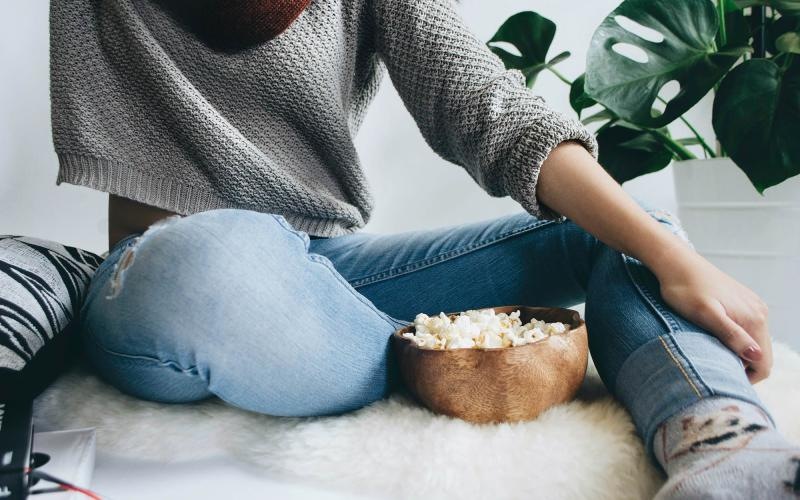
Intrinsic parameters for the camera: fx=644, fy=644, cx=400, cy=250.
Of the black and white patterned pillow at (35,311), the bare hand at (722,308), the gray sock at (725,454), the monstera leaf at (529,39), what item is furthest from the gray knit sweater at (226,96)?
the monstera leaf at (529,39)

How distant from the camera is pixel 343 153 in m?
0.89

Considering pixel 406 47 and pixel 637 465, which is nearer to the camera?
pixel 637 465

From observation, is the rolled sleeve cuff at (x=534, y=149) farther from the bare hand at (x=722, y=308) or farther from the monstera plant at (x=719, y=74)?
the monstera plant at (x=719, y=74)

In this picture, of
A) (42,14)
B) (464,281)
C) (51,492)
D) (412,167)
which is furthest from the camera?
(412,167)

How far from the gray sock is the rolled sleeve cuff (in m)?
0.30

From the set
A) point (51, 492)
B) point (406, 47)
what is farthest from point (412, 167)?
point (51, 492)

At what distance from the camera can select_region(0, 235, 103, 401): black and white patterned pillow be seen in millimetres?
599

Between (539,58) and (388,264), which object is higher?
(539,58)

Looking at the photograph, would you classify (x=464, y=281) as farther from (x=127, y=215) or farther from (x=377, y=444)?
(x=127, y=215)

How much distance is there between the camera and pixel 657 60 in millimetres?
1035

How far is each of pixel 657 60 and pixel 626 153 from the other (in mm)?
238

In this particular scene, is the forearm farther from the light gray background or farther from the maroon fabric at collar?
the light gray background

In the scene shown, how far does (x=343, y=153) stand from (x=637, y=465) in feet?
1.80

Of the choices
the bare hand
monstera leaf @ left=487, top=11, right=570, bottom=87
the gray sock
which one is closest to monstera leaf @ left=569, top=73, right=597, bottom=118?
monstera leaf @ left=487, top=11, right=570, bottom=87
